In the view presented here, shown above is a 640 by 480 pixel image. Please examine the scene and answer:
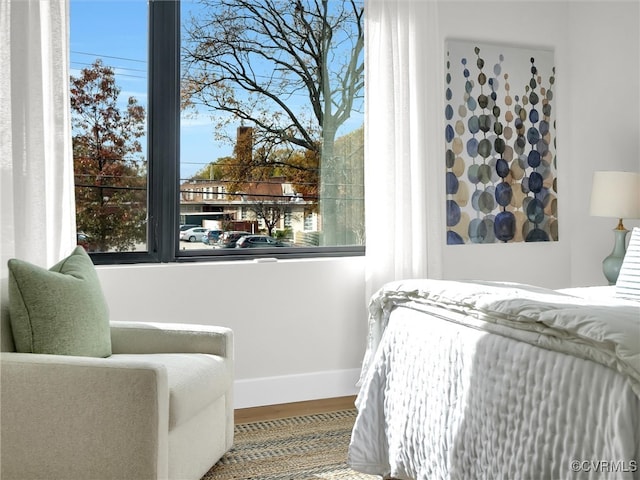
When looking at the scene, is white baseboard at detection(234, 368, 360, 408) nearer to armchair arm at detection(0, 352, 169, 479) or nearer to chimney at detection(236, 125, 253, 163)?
chimney at detection(236, 125, 253, 163)

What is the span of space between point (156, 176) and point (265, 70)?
86 centimetres

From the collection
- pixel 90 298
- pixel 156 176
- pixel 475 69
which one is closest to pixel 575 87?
pixel 475 69

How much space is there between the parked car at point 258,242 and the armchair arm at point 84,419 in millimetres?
1675

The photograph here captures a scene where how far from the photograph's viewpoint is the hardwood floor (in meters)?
3.40

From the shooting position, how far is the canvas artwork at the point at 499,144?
4.11 meters

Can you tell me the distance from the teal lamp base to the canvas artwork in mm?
580

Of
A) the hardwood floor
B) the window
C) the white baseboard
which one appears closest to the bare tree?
the window

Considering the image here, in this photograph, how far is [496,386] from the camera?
191 centimetres

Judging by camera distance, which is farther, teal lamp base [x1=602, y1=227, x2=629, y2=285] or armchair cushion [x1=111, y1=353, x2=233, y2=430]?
teal lamp base [x1=602, y1=227, x2=629, y2=285]

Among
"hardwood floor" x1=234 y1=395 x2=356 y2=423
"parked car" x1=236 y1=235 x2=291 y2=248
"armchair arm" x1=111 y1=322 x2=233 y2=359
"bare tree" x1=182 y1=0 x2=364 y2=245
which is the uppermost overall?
"bare tree" x1=182 y1=0 x2=364 y2=245

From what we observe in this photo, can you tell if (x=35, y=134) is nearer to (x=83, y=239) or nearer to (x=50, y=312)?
(x=83, y=239)

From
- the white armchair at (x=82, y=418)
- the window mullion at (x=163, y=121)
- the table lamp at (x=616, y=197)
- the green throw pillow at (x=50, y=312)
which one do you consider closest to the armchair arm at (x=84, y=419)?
the white armchair at (x=82, y=418)

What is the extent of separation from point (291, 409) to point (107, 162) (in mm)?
1582

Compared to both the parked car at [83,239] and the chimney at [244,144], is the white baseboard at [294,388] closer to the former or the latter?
the parked car at [83,239]
